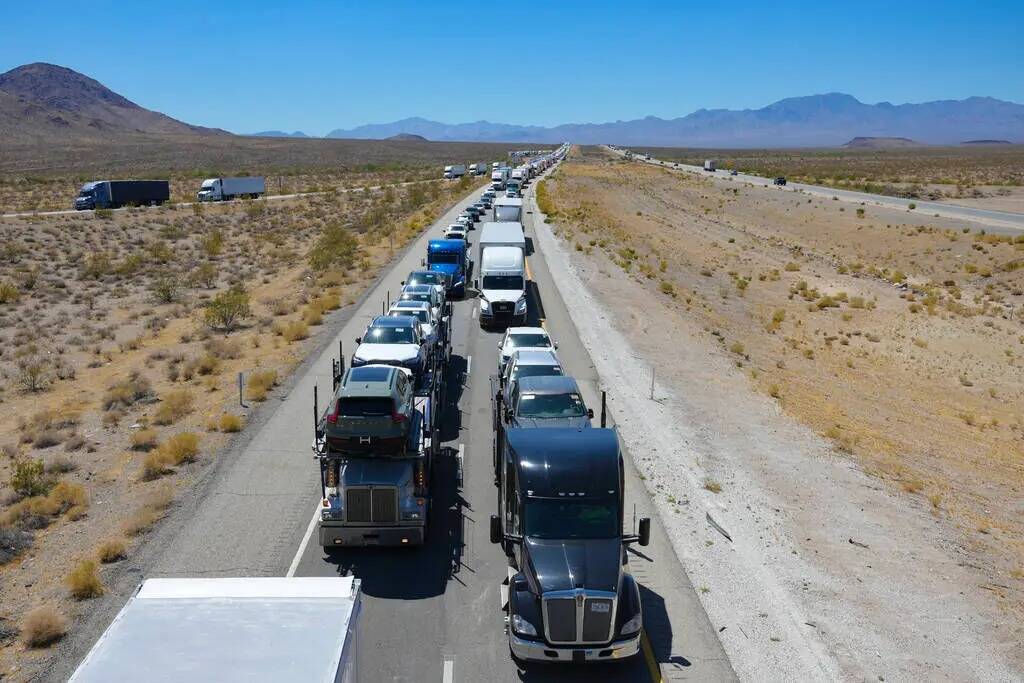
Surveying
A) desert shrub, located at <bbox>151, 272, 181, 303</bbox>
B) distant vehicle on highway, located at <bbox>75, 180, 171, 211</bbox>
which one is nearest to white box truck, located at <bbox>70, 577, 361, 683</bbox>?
desert shrub, located at <bbox>151, 272, 181, 303</bbox>

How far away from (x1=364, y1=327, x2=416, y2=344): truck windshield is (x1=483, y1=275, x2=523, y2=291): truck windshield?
391 inches

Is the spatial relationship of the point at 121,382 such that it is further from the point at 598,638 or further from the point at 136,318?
the point at 598,638

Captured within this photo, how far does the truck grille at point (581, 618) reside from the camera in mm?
→ 9984

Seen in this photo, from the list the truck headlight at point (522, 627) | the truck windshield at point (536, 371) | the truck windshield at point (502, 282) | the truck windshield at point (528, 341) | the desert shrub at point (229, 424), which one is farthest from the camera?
the truck windshield at point (502, 282)

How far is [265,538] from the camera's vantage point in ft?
45.3

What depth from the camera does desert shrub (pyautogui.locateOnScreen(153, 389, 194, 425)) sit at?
1984 cm

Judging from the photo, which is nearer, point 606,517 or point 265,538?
point 606,517

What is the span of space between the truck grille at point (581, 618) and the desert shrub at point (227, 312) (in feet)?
76.2

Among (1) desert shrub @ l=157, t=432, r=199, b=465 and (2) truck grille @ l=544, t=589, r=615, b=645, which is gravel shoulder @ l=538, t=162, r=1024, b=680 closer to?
(2) truck grille @ l=544, t=589, r=615, b=645

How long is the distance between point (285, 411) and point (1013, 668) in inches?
610

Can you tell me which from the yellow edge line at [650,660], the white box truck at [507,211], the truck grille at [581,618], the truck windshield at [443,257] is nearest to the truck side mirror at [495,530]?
the truck grille at [581,618]

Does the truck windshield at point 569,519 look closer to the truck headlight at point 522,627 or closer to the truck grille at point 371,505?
the truck headlight at point 522,627

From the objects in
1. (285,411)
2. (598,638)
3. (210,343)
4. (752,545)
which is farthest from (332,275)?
(598,638)

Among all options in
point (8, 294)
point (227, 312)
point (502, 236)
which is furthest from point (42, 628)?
point (8, 294)
